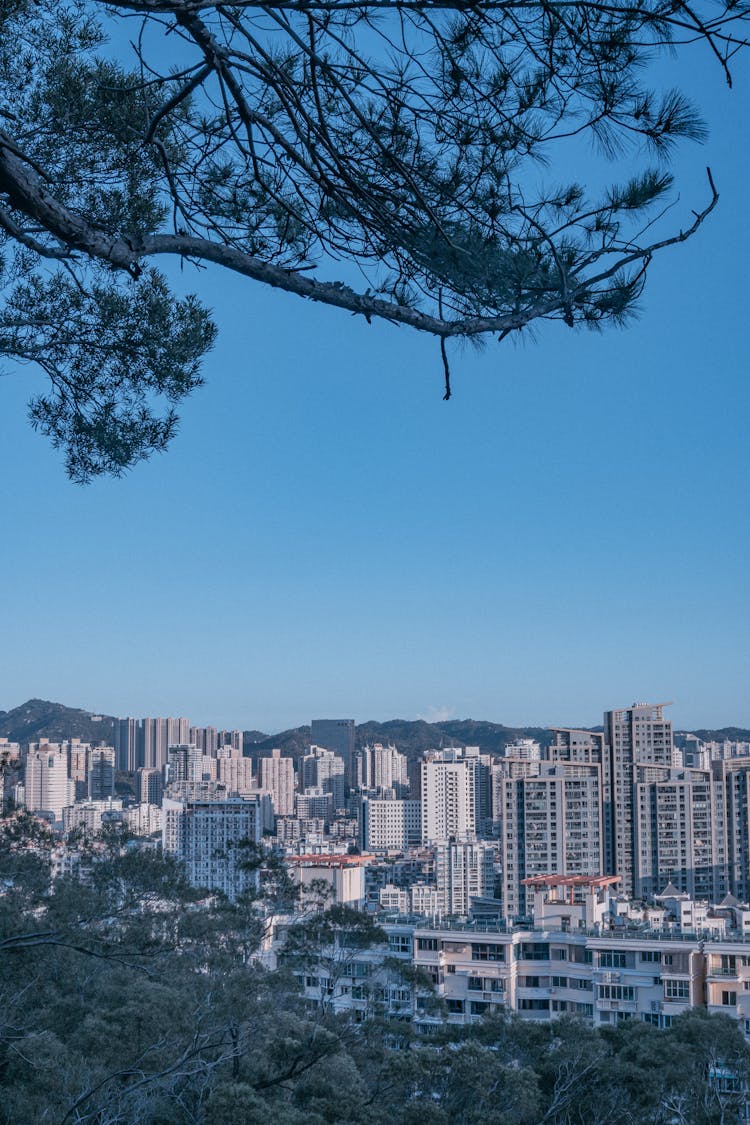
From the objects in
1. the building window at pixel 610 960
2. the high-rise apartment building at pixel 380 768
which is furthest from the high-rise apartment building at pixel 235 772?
the building window at pixel 610 960

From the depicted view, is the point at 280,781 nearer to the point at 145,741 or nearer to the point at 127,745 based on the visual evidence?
the point at 145,741

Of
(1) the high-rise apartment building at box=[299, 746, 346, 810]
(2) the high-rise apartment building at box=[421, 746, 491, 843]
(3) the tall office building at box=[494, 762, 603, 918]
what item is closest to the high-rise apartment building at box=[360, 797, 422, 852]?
(2) the high-rise apartment building at box=[421, 746, 491, 843]

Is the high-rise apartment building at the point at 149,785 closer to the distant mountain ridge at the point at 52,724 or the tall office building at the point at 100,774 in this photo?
the tall office building at the point at 100,774

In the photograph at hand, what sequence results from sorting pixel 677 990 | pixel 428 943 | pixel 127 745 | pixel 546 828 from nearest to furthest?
pixel 677 990
pixel 428 943
pixel 546 828
pixel 127 745

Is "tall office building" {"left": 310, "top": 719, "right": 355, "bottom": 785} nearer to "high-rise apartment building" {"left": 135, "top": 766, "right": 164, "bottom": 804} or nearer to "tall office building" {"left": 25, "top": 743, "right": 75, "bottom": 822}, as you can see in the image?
"high-rise apartment building" {"left": 135, "top": 766, "right": 164, "bottom": 804}

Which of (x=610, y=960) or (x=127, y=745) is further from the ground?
(x=610, y=960)

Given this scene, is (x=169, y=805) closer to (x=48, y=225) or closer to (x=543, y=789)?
(x=543, y=789)

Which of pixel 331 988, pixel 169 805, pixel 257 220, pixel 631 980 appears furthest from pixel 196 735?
pixel 257 220

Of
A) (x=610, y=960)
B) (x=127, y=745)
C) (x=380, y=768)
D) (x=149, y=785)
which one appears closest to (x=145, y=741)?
(x=127, y=745)
